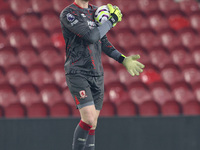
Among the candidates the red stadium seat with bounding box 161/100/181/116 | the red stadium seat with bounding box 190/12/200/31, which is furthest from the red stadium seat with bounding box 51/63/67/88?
the red stadium seat with bounding box 190/12/200/31

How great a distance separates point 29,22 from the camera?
493 cm

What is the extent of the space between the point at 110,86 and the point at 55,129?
0.91 meters

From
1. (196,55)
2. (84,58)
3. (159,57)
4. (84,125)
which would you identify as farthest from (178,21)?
(84,125)

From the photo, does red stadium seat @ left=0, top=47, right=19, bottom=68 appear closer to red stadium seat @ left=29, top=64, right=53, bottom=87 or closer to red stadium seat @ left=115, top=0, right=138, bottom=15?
red stadium seat @ left=29, top=64, right=53, bottom=87

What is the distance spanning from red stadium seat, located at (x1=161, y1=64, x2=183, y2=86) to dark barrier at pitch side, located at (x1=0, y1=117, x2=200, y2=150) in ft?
2.75

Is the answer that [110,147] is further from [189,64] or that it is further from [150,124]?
[189,64]

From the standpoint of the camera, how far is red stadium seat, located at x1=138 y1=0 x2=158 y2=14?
5313 millimetres

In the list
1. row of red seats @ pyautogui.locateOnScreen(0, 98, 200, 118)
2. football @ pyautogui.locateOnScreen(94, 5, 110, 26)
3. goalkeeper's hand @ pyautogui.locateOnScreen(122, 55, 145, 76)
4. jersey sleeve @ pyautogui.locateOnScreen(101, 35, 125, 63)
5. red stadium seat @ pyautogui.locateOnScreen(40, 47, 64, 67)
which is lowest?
row of red seats @ pyautogui.locateOnScreen(0, 98, 200, 118)

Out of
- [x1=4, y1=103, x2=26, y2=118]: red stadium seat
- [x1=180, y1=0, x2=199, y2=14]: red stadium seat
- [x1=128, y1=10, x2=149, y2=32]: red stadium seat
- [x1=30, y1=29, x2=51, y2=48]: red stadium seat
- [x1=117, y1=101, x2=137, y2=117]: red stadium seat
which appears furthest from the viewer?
[x1=180, y1=0, x2=199, y2=14]: red stadium seat

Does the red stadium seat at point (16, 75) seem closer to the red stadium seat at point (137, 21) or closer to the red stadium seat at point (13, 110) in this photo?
the red stadium seat at point (13, 110)

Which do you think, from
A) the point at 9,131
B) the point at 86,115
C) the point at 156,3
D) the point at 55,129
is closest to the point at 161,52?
the point at 156,3

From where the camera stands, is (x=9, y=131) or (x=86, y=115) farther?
(x=9, y=131)

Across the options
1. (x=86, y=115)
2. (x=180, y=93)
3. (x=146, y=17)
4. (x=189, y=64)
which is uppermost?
(x=146, y=17)

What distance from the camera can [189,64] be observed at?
4496 millimetres
